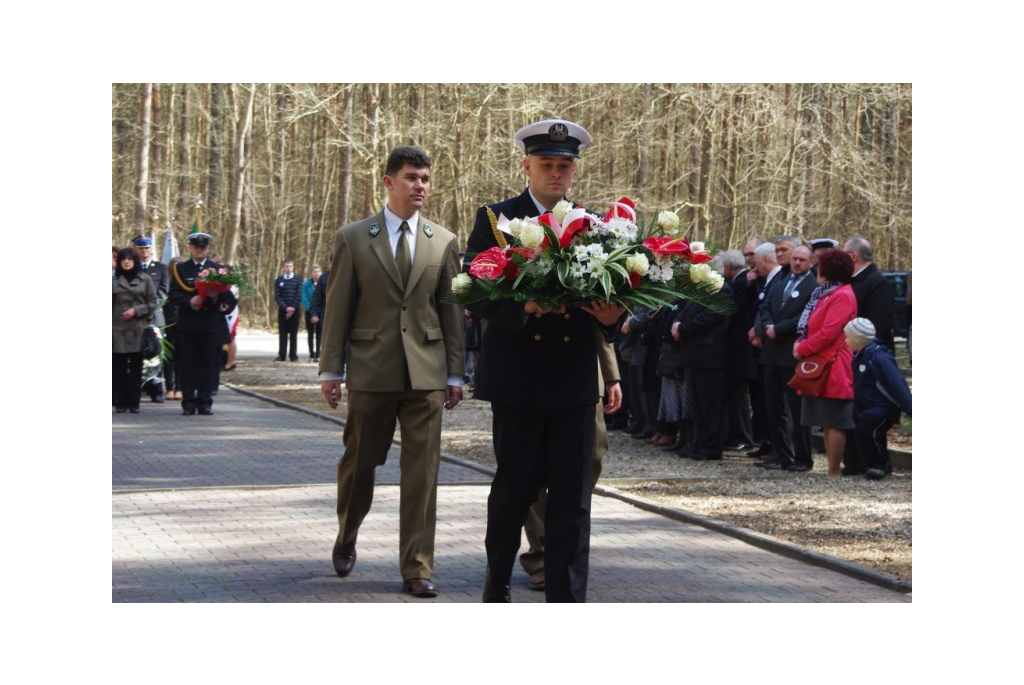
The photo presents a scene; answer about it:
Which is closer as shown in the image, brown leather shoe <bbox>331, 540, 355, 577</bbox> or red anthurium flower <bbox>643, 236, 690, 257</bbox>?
red anthurium flower <bbox>643, 236, 690, 257</bbox>

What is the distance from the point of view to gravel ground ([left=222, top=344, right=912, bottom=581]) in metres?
8.37

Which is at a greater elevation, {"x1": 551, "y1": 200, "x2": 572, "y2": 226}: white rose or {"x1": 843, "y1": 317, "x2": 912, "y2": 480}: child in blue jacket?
{"x1": 551, "y1": 200, "x2": 572, "y2": 226}: white rose

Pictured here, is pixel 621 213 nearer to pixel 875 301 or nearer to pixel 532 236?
pixel 532 236

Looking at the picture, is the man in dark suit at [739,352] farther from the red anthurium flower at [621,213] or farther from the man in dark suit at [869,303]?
the red anthurium flower at [621,213]

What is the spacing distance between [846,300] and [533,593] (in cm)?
543

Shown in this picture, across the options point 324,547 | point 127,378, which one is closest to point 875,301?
point 324,547

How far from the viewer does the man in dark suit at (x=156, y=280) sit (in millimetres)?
18094

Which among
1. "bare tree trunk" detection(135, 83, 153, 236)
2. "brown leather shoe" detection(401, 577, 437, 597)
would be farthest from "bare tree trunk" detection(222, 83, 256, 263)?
"brown leather shoe" detection(401, 577, 437, 597)

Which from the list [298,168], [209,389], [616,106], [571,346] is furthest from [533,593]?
[298,168]

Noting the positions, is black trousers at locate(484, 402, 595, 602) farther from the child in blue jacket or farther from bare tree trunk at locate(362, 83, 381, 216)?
bare tree trunk at locate(362, 83, 381, 216)

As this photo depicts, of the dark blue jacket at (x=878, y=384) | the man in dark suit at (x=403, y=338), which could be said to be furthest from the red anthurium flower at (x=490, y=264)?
the dark blue jacket at (x=878, y=384)

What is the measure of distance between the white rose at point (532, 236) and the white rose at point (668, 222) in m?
0.57

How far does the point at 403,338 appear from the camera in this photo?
695 centimetres

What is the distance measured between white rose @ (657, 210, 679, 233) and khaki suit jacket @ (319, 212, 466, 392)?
5.48ft
